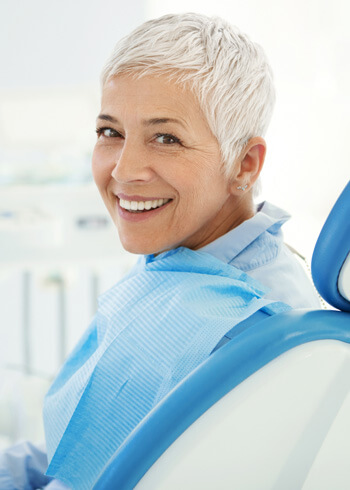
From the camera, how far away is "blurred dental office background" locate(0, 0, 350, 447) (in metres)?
2.72

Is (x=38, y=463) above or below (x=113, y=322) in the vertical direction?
below

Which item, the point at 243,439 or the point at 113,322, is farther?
the point at 113,322

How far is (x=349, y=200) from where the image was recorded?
799mm

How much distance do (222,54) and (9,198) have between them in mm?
2367

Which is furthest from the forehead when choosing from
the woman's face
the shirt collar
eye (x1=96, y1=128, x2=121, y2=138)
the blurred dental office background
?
the blurred dental office background

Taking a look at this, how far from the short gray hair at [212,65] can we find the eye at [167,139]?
72mm

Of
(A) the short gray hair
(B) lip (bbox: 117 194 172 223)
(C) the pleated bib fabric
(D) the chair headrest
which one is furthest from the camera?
(B) lip (bbox: 117 194 172 223)

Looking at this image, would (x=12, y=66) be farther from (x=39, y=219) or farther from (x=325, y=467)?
(x=325, y=467)

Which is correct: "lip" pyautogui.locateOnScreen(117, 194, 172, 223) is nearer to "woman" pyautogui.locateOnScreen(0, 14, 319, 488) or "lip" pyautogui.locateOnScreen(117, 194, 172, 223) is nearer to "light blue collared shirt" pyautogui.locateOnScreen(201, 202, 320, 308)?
"woman" pyautogui.locateOnScreen(0, 14, 319, 488)

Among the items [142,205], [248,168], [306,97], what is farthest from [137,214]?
[306,97]

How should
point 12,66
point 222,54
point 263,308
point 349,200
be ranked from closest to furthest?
point 349,200 → point 263,308 → point 222,54 → point 12,66

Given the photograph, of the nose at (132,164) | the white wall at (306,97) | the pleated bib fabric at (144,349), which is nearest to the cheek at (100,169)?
the nose at (132,164)

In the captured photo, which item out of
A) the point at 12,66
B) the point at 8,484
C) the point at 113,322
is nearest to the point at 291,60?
the point at 12,66

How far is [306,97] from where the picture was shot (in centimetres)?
285
